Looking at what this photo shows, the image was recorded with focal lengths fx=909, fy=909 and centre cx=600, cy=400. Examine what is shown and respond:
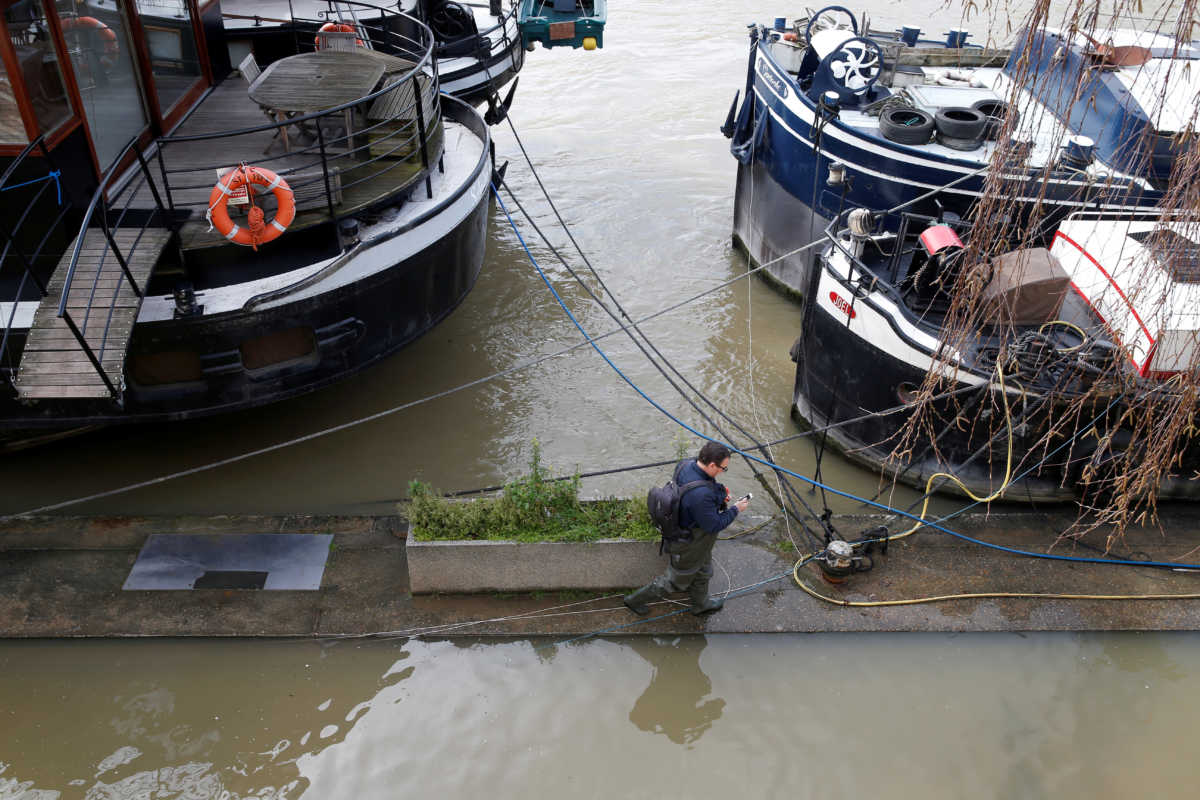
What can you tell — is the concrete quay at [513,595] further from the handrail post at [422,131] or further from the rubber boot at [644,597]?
the handrail post at [422,131]

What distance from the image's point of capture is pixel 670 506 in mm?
5773

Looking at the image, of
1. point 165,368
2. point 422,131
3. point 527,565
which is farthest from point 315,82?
point 527,565

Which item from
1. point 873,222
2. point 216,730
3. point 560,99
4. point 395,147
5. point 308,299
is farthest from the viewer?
point 560,99

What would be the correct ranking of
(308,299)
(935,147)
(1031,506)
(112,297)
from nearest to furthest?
(112,297), (308,299), (1031,506), (935,147)

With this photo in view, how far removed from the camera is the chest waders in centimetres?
600

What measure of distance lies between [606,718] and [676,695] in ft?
1.67

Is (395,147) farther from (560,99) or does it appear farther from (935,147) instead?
(560,99)

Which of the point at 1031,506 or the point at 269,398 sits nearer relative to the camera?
the point at 269,398

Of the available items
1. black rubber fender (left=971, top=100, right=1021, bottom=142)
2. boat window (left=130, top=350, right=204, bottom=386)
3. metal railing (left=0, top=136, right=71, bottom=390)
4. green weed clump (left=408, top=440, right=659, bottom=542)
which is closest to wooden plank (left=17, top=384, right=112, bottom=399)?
metal railing (left=0, top=136, right=71, bottom=390)

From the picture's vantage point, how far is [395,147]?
8633mm

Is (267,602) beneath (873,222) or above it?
beneath

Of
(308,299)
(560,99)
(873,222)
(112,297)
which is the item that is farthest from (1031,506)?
(560,99)

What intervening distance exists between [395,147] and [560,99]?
11.0 metres

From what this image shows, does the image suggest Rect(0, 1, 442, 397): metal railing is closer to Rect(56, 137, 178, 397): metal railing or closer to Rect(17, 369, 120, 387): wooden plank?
Rect(56, 137, 178, 397): metal railing
